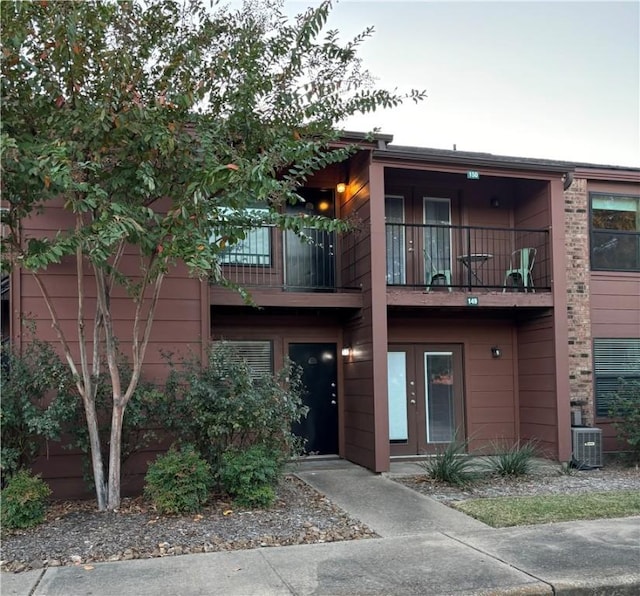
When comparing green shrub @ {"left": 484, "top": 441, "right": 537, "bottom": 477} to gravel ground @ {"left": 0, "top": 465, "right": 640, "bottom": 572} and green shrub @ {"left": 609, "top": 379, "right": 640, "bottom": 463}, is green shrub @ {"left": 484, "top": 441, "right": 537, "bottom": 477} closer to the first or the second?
gravel ground @ {"left": 0, "top": 465, "right": 640, "bottom": 572}

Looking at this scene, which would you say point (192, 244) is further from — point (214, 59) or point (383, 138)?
point (383, 138)

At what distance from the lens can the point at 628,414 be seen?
9555mm

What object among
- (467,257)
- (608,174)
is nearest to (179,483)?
(467,257)

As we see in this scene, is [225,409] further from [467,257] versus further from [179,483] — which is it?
[467,257]

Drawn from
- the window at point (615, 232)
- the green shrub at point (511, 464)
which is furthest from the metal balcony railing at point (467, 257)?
the green shrub at point (511, 464)

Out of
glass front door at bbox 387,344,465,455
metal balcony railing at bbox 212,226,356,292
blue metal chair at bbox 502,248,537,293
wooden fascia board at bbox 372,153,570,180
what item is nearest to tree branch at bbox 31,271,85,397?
metal balcony railing at bbox 212,226,356,292

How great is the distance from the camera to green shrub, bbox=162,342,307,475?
22.4ft

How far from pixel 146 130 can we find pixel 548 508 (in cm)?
588

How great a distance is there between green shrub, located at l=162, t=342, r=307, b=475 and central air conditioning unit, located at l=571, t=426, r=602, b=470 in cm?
479

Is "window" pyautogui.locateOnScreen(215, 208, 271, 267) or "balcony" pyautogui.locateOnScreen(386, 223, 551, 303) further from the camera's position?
"balcony" pyautogui.locateOnScreen(386, 223, 551, 303)

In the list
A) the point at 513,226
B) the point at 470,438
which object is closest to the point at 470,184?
the point at 513,226

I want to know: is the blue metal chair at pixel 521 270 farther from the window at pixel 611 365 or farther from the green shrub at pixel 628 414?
the green shrub at pixel 628 414

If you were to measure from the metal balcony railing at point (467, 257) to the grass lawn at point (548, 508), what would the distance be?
3741 mm

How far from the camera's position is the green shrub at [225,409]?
22.4 feet
